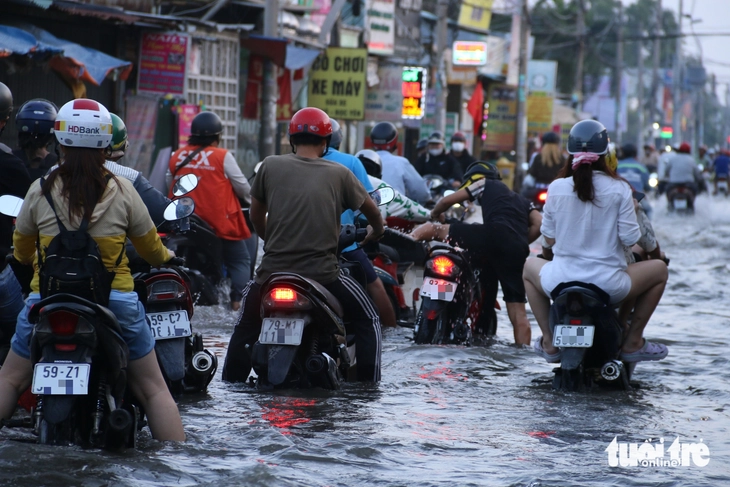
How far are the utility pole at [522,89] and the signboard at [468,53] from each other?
163cm

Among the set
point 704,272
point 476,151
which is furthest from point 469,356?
point 476,151

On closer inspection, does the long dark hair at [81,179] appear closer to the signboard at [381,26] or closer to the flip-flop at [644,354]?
the flip-flop at [644,354]

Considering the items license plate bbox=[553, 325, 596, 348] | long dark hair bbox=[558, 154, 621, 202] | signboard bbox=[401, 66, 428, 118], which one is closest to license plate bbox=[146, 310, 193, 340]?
license plate bbox=[553, 325, 596, 348]

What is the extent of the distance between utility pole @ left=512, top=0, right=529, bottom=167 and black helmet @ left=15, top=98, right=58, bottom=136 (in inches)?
1175

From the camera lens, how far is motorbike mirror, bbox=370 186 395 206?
22.7 ft

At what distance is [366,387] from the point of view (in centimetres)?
668

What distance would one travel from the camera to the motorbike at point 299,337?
234 inches

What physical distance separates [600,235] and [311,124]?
174 centimetres

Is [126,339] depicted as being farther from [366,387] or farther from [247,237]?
[247,237]

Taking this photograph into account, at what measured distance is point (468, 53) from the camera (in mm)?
34531

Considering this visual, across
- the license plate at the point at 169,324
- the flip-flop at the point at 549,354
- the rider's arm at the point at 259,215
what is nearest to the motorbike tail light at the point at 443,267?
the flip-flop at the point at 549,354

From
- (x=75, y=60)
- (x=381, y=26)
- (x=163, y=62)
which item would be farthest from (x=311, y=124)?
(x=381, y=26)

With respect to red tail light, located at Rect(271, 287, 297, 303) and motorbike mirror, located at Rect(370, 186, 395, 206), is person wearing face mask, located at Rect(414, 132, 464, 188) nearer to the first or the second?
motorbike mirror, located at Rect(370, 186, 395, 206)

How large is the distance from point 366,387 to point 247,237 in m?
3.53
